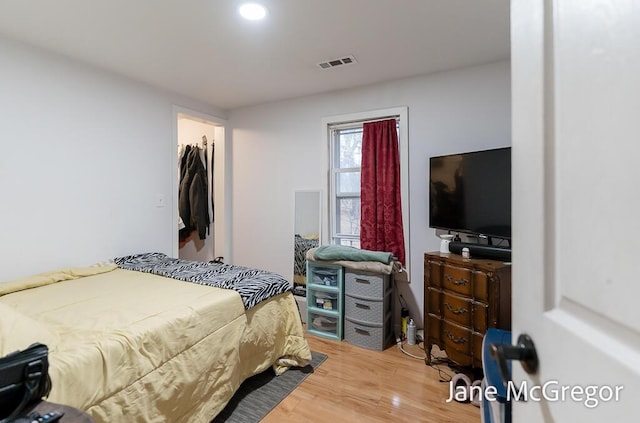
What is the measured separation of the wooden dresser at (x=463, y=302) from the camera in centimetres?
185

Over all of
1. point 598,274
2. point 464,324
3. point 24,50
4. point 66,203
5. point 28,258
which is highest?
point 24,50

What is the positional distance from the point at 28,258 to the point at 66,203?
1.53 ft

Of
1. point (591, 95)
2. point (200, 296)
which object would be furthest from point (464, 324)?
point (591, 95)

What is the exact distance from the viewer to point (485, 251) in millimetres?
2066

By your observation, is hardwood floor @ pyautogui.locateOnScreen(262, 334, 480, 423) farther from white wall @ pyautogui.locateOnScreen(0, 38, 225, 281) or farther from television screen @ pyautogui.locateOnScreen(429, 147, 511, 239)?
white wall @ pyautogui.locateOnScreen(0, 38, 225, 281)

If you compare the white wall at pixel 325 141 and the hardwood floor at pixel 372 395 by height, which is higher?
the white wall at pixel 325 141

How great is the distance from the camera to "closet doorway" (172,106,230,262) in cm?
388

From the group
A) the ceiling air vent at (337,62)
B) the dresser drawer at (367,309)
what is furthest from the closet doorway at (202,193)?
the dresser drawer at (367,309)

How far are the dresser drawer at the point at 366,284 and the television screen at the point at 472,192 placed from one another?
671 millimetres

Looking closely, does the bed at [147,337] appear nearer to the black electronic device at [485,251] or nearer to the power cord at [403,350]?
the power cord at [403,350]

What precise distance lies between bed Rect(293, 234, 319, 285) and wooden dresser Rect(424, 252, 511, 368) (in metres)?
1.37

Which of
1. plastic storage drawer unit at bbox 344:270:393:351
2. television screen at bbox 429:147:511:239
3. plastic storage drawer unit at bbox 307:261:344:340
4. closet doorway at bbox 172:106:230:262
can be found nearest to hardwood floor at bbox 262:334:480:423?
plastic storage drawer unit at bbox 344:270:393:351

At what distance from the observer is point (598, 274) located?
15.3 inches

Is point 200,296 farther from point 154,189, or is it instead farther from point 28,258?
point 154,189
